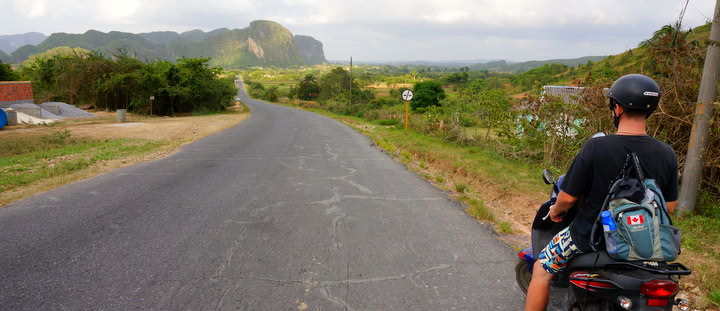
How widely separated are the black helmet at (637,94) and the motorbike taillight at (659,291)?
0.93 meters

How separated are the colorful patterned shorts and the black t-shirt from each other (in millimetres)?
53

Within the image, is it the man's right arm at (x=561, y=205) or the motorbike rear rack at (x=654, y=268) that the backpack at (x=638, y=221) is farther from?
the man's right arm at (x=561, y=205)

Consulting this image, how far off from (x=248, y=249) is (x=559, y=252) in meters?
3.10

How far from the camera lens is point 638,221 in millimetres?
1962

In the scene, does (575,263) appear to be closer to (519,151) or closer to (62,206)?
(62,206)

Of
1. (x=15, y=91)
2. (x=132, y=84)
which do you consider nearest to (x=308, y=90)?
(x=132, y=84)

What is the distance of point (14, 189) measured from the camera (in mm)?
6902

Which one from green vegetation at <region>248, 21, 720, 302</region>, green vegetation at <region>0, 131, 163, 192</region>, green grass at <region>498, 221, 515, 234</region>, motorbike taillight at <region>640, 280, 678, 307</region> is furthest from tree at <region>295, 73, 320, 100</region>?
motorbike taillight at <region>640, 280, 678, 307</region>

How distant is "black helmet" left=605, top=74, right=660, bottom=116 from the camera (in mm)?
2139

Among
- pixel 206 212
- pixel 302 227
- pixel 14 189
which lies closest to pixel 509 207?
pixel 302 227

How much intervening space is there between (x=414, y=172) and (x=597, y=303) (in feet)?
22.5

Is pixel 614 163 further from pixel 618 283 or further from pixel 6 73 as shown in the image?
pixel 6 73

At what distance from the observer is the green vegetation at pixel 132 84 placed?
31969mm

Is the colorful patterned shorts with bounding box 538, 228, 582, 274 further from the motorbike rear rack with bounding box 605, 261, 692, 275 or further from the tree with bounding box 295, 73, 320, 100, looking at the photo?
the tree with bounding box 295, 73, 320, 100
